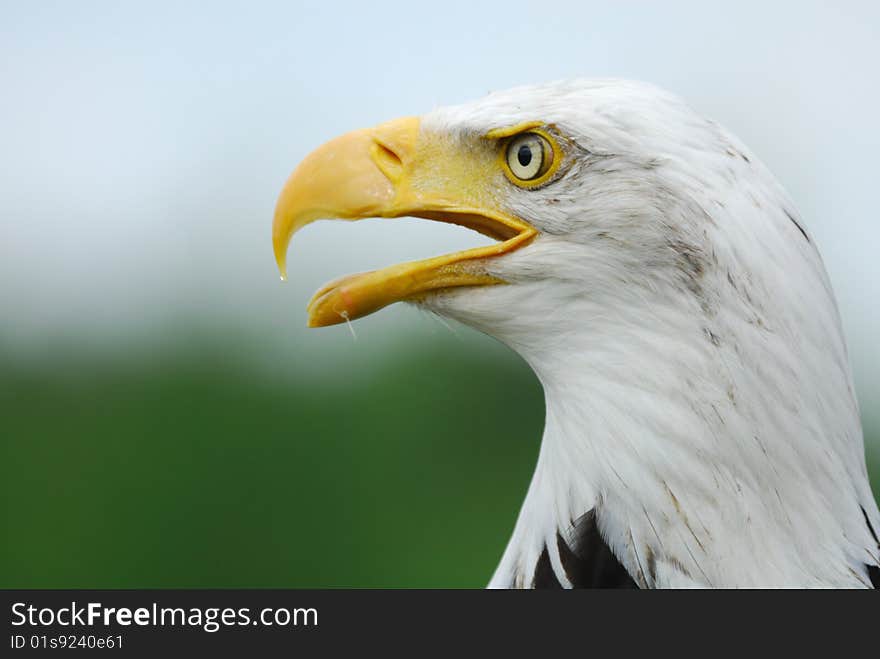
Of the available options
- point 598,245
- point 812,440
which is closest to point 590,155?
point 598,245

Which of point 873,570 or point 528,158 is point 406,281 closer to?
point 528,158

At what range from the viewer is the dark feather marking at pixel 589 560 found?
2674mm

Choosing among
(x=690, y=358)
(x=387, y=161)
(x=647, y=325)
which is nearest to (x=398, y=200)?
(x=387, y=161)

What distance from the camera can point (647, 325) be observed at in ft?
8.61

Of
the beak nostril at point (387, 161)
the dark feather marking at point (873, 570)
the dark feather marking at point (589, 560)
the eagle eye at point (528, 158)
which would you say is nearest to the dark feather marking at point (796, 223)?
the eagle eye at point (528, 158)

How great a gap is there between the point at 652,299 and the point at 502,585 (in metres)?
0.87

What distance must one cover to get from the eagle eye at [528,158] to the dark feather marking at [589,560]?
85 centimetres

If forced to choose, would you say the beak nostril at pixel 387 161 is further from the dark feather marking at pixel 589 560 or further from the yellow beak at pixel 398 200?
the dark feather marking at pixel 589 560

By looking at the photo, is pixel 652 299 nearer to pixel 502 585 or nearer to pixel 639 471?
pixel 639 471

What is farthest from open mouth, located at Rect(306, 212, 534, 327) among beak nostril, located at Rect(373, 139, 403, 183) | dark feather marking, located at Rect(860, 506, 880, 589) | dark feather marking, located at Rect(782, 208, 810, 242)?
dark feather marking, located at Rect(860, 506, 880, 589)

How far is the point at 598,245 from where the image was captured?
270cm

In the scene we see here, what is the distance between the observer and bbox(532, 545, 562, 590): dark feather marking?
276cm

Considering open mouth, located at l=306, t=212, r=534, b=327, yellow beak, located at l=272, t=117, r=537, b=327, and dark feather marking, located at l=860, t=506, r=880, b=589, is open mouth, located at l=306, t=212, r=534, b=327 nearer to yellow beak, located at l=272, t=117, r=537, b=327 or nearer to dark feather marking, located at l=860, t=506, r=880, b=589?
yellow beak, located at l=272, t=117, r=537, b=327

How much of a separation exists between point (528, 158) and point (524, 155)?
0.05ft
